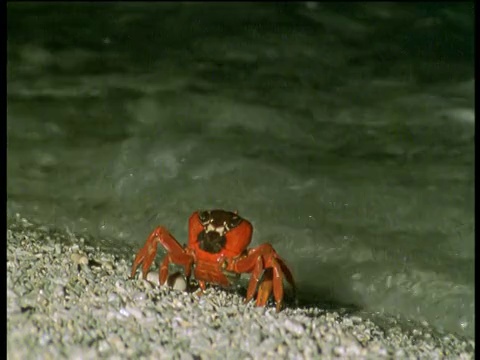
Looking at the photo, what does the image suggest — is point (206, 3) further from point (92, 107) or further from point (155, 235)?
point (155, 235)

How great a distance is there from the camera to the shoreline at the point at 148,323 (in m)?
2.50

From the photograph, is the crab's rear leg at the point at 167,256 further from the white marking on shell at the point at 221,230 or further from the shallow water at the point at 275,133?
the shallow water at the point at 275,133

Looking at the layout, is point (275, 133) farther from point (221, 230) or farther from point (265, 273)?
point (265, 273)

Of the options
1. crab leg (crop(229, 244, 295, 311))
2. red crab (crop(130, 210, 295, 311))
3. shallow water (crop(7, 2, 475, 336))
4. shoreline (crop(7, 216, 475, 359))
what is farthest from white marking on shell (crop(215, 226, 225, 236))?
shallow water (crop(7, 2, 475, 336))

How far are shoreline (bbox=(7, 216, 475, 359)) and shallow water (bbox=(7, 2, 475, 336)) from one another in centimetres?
59

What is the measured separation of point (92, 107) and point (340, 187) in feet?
8.53

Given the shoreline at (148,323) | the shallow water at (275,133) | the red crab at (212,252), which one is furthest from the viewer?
the shallow water at (275,133)

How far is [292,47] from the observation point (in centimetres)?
793

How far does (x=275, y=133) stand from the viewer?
594 cm

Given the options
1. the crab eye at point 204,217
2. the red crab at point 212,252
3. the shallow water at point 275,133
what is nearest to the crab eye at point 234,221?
the red crab at point 212,252

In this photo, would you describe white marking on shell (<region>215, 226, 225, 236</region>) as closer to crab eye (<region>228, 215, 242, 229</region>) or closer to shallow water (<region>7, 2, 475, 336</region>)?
crab eye (<region>228, 215, 242, 229</region>)

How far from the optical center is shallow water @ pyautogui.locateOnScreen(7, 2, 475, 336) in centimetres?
417

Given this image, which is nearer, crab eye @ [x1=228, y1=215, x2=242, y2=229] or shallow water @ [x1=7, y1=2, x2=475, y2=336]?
crab eye @ [x1=228, y1=215, x2=242, y2=229]

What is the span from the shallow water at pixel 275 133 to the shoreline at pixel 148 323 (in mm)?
592
